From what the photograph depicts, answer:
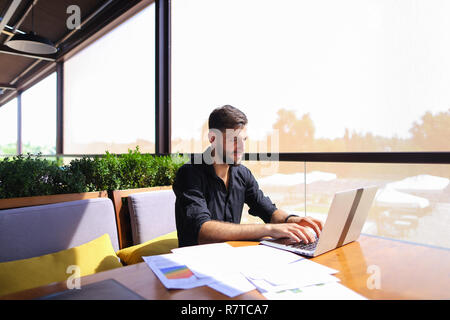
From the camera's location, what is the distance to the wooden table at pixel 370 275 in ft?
2.67

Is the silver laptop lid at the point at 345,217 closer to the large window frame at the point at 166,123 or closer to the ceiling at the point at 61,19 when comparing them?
the large window frame at the point at 166,123

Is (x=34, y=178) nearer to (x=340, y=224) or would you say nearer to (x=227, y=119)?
(x=227, y=119)

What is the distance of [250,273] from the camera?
0.94 m

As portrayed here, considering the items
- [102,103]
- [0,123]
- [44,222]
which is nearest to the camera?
[44,222]

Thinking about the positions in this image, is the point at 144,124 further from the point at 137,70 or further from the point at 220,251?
the point at 220,251

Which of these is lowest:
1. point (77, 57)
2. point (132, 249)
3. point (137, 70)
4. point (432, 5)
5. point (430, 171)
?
point (132, 249)

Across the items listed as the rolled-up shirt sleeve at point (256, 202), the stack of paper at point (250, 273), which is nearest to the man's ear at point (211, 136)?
the rolled-up shirt sleeve at point (256, 202)

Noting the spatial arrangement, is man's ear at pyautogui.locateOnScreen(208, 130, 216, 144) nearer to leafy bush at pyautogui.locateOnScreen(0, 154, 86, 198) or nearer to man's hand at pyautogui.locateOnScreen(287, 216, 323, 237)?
man's hand at pyautogui.locateOnScreen(287, 216, 323, 237)

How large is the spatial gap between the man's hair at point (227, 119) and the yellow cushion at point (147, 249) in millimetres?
935

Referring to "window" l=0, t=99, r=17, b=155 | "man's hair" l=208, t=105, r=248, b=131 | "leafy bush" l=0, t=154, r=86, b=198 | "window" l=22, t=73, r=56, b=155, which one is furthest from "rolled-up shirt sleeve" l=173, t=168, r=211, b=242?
"window" l=0, t=99, r=17, b=155

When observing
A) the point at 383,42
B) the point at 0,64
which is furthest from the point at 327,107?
the point at 0,64

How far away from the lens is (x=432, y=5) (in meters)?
2.28

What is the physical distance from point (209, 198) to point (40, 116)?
9.87 metres

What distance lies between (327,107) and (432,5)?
1.15 m
